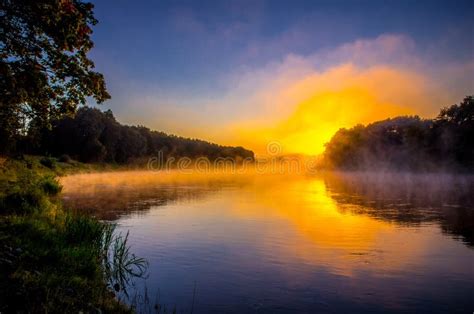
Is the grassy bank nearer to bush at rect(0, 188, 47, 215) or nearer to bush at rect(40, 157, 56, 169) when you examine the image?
bush at rect(0, 188, 47, 215)

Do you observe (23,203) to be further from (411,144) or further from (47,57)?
(411,144)

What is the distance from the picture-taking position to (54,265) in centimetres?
1045

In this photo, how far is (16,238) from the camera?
453 inches

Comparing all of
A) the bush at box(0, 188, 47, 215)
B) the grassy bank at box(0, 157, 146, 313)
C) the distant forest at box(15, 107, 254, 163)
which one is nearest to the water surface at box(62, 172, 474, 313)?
the grassy bank at box(0, 157, 146, 313)

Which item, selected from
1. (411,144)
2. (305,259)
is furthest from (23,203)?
(411,144)

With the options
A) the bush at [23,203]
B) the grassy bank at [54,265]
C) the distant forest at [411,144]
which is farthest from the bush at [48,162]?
the distant forest at [411,144]

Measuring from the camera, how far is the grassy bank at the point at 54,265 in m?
7.99

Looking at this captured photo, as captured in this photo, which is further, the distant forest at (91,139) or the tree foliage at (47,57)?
the distant forest at (91,139)

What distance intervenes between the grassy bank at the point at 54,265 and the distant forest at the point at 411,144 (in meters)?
100

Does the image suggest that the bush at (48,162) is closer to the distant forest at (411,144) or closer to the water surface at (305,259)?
the water surface at (305,259)

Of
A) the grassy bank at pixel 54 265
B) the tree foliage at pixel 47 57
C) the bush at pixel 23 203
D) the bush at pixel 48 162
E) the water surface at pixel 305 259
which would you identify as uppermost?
the tree foliage at pixel 47 57

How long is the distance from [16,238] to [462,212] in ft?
102

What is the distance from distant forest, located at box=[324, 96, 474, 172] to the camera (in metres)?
94.6

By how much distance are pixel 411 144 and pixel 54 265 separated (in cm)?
12191
